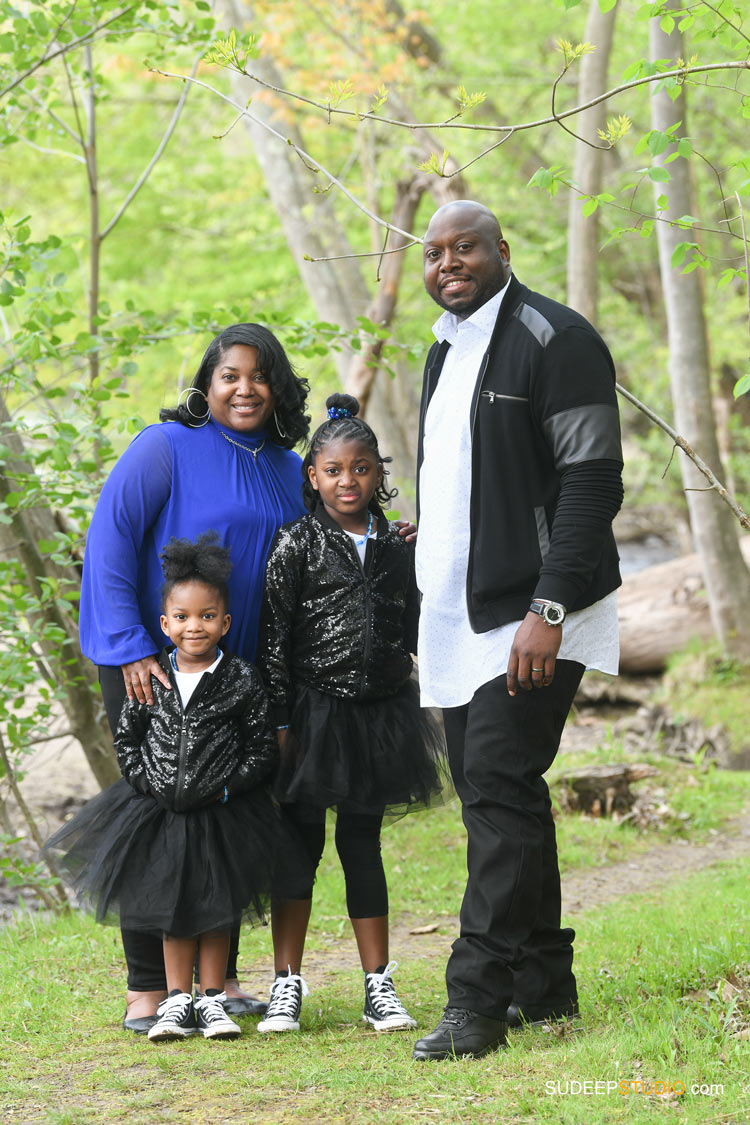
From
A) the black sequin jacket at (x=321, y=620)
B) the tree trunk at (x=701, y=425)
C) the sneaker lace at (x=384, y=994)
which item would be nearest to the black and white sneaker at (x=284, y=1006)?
the sneaker lace at (x=384, y=994)

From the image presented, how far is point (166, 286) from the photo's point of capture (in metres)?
17.3

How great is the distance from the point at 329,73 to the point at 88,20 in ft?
27.9

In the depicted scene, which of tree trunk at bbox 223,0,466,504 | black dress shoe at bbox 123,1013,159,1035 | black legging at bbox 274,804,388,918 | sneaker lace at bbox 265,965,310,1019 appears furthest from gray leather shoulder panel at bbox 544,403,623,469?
tree trunk at bbox 223,0,466,504

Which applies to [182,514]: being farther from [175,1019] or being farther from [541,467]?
[175,1019]

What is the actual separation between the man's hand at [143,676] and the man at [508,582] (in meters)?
0.84

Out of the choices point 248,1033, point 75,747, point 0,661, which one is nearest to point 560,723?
point 248,1033

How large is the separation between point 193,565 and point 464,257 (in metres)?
1.23

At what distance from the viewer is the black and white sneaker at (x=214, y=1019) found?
3418 mm

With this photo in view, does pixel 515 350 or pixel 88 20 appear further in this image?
pixel 88 20

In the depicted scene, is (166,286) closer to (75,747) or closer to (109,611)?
(75,747)

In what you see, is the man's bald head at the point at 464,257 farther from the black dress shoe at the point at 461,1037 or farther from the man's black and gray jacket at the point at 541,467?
the black dress shoe at the point at 461,1037

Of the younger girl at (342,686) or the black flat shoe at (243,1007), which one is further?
the black flat shoe at (243,1007)

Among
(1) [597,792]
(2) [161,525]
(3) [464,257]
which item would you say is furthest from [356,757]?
(1) [597,792]

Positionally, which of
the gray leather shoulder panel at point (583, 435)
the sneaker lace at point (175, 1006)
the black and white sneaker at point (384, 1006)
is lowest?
the black and white sneaker at point (384, 1006)
